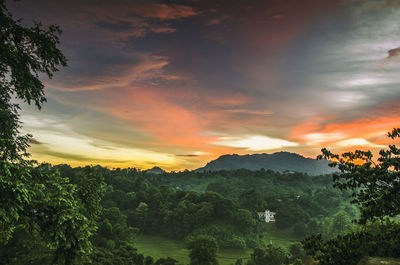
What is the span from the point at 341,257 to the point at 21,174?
1033 cm

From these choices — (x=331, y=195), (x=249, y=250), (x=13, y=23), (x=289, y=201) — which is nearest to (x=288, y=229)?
(x=289, y=201)

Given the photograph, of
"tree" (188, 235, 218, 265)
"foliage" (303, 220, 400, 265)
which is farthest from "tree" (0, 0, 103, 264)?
"tree" (188, 235, 218, 265)

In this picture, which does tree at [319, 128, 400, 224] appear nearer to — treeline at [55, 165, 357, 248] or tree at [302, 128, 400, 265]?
tree at [302, 128, 400, 265]

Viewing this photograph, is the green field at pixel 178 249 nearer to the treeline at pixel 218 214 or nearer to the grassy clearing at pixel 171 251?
the grassy clearing at pixel 171 251

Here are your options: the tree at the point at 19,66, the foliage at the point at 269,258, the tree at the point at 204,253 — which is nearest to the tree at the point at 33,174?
the tree at the point at 19,66

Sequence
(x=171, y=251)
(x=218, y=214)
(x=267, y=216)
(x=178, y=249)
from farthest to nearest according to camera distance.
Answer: (x=267, y=216) → (x=218, y=214) → (x=178, y=249) → (x=171, y=251)

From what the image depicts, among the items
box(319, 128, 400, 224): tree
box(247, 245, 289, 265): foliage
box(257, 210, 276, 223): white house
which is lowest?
box(257, 210, 276, 223): white house

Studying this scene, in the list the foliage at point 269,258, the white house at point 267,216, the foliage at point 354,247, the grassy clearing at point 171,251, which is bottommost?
the grassy clearing at point 171,251

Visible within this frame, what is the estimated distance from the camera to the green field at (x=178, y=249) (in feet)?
227

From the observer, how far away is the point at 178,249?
79688 millimetres

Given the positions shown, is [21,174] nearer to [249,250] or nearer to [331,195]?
[249,250]

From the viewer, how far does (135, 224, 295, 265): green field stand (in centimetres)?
6906

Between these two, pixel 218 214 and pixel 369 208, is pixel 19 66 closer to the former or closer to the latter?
pixel 369 208

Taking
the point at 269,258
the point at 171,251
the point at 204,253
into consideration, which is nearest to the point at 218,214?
the point at 171,251
